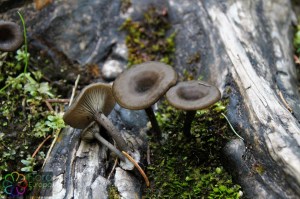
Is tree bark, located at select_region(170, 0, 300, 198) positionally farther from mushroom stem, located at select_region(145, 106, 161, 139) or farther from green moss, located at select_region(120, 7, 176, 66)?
mushroom stem, located at select_region(145, 106, 161, 139)

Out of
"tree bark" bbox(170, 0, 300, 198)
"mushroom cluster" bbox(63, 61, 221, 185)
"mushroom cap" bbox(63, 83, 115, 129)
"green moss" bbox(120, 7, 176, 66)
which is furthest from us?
"green moss" bbox(120, 7, 176, 66)

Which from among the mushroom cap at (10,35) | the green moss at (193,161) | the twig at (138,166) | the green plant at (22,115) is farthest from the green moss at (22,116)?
the green moss at (193,161)

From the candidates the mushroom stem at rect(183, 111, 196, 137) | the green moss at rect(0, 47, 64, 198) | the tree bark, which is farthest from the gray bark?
the mushroom stem at rect(183, 111, 196, 137)

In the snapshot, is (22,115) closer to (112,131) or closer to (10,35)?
(10,35)

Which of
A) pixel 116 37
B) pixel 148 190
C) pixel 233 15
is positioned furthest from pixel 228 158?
pixel 116 37

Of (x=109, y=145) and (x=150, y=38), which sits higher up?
(x=150, y=38)

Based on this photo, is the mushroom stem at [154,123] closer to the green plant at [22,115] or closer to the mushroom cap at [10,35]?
the green plant at [22,115]

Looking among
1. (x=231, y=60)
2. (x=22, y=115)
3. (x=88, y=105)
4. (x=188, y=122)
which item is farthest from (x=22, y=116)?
(x=231, y=60)
